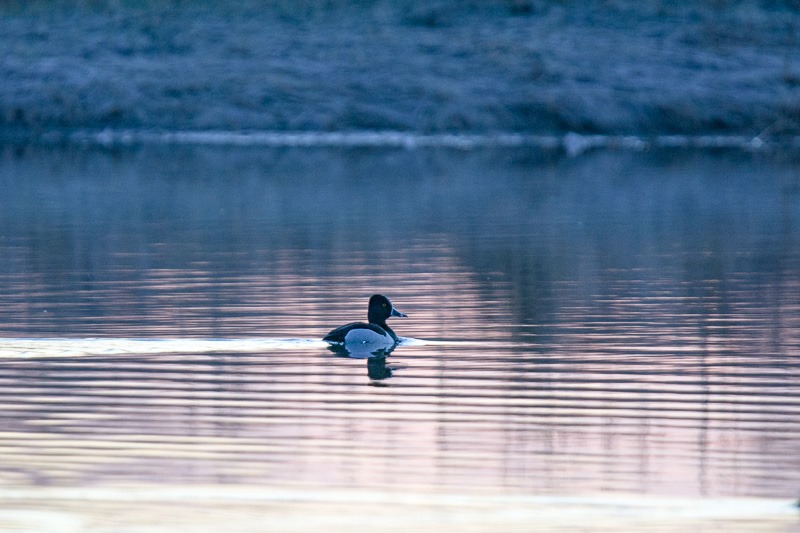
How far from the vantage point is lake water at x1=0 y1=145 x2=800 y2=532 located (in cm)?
952

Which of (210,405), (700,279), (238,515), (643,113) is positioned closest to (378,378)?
(210,405)

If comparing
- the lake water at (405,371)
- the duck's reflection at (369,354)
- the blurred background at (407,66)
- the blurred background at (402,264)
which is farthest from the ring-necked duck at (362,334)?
the blurred background at (407,66)

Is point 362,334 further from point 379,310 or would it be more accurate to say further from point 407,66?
point 407,66

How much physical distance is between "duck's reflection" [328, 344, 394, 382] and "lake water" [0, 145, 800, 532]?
5 cm

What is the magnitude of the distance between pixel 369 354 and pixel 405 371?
0.84m

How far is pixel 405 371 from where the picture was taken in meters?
13.6

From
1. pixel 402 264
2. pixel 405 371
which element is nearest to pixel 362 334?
pixel 405 371

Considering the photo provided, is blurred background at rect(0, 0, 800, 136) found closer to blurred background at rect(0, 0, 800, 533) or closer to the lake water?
blurred background at rect(0, 0, 800, 533)

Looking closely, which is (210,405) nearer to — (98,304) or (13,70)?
(98,304)

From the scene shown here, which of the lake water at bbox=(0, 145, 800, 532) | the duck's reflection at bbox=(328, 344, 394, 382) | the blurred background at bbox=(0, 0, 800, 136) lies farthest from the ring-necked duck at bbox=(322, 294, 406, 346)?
the blurred background at bbox=(0, 0, 800, 136)

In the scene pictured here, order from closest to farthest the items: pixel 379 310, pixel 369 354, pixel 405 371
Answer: pixel 405 371 < pixel 369 354 < pixel 379 310

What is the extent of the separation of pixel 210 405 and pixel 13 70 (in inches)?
1454

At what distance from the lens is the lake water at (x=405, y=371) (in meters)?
9.52

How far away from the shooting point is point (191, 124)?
4544cm
